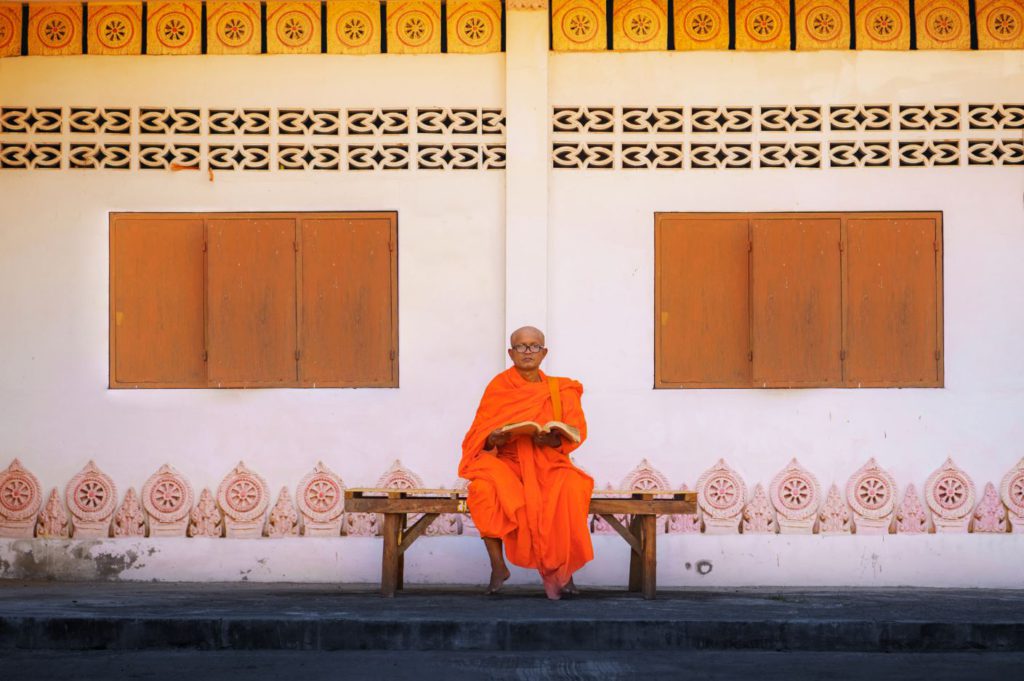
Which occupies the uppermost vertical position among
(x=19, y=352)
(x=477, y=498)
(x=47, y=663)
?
(x=19, y=352)

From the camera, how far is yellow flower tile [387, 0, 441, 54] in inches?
429

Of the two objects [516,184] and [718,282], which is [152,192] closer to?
[516,184]

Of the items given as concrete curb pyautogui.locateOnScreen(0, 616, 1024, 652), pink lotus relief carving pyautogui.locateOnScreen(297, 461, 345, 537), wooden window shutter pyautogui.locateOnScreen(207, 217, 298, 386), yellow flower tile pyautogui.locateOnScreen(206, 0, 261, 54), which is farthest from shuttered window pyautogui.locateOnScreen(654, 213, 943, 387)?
yellow flower tile pyautogui.locateOnScreen(206, 0, 261, 54)

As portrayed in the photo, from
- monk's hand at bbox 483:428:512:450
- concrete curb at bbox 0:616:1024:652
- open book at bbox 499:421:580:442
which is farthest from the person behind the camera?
monk's hand at bbox 483:428:512:450

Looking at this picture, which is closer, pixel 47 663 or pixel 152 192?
pixel 47 663

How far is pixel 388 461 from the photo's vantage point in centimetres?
1073

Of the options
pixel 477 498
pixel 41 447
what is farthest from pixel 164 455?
pixel 477 498

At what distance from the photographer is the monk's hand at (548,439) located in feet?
31.5

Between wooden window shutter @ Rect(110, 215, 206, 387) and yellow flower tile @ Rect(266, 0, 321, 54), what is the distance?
4.26 feet

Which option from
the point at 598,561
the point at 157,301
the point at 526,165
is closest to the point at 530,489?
the point at 598,561

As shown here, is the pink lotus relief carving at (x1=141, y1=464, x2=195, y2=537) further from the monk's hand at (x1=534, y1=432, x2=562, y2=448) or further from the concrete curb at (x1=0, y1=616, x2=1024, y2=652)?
the monk's hand at (x1=534, y1=432, x2=562, y2=448)

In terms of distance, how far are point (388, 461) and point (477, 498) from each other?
1.34m

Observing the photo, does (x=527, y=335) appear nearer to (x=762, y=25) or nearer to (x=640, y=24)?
(x=640, y=24)

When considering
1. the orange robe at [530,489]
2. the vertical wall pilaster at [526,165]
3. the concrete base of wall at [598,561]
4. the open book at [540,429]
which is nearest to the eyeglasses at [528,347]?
the orange robe at [530,489]
